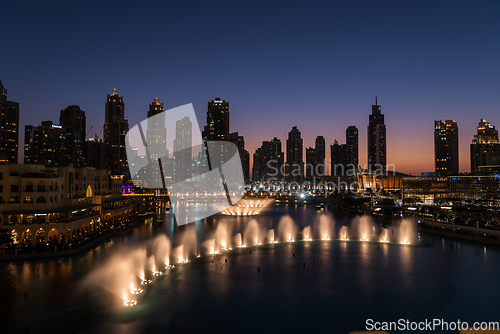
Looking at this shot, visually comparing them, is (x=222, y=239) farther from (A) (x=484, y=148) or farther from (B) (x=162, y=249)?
(A) (x=484, y=148)

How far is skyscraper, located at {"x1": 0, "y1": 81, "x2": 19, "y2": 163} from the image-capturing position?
107 meters

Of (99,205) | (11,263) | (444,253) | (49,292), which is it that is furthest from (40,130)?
(444,253)

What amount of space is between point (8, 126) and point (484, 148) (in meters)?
173

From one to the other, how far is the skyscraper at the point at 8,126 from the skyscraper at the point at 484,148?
544ft

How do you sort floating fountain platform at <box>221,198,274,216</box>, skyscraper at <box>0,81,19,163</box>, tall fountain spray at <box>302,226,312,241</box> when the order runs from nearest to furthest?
tall fountain spray at <box>302,226,312,241</box> < floating fountain platform at <box>221,198,274,216</box> < skyscraper at <box>0,81,19,163</box>

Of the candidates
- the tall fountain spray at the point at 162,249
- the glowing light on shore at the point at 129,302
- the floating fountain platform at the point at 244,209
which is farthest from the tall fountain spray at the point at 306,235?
the floating fountain platform at the point at 244,209

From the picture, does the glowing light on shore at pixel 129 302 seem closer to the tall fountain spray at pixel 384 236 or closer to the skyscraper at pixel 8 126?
the tall fountain spray at pixel 384 236

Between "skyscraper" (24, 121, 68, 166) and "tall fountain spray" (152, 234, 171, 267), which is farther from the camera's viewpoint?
"skyscraper" (24, 121, 68, 166)

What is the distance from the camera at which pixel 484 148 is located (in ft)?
449

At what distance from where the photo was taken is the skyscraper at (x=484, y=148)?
435ft

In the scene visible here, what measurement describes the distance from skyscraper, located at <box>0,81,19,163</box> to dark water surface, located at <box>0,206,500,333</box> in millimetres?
99770

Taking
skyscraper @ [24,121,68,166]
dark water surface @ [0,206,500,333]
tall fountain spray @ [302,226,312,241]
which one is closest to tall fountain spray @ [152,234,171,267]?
dark water surface @ [0,206,500,333]

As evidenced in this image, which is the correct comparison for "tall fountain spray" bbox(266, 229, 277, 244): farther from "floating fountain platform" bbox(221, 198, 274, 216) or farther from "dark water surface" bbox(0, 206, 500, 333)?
"floating fountain platform" bbox(221, 198, 274, 216)

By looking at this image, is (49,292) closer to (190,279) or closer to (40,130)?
(190,279)
